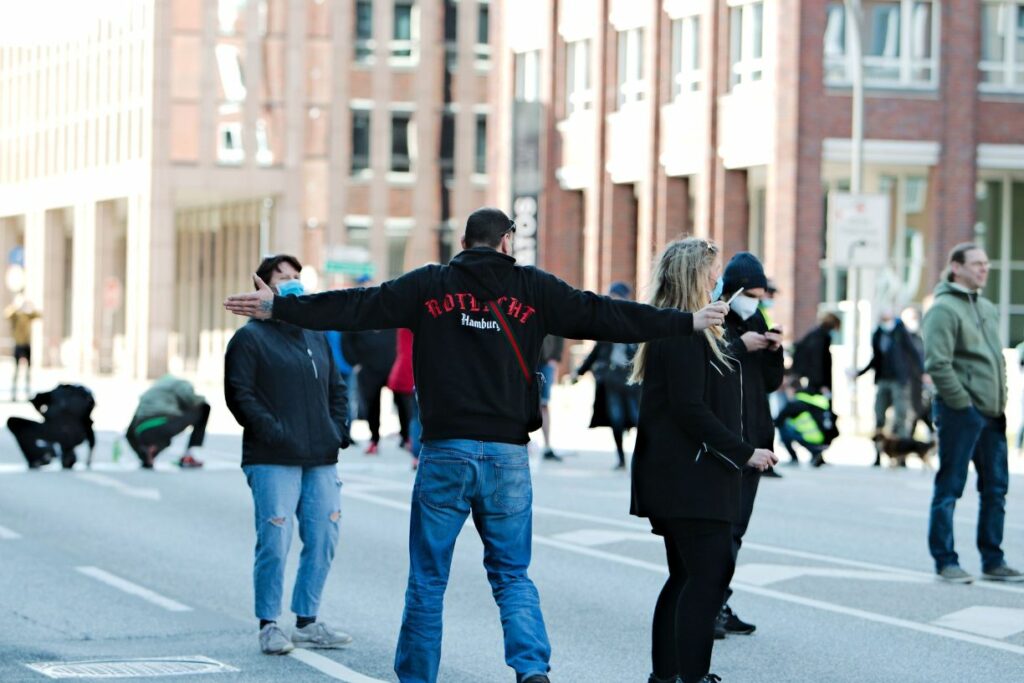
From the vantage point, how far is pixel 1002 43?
41594 mm

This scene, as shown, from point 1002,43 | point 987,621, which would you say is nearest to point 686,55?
point 1002,43

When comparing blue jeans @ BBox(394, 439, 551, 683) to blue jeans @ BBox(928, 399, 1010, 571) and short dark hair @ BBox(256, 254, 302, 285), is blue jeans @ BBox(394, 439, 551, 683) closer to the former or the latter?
short dark hair @ BBox(256, 254, 302, 285)

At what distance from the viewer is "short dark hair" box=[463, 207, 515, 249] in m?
7.60

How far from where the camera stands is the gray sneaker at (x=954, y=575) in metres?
12.4

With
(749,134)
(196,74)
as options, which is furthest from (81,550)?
(196,74)

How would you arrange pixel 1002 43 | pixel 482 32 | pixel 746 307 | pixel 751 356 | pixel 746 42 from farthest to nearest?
pixel 482 32 → pixel 746 42 → pixel 1002 43 → pixel 746 307 → pixel 751 356

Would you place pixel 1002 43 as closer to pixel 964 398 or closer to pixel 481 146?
pixel 481 146

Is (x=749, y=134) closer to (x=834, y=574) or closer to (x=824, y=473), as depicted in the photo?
(x=824, y=473)

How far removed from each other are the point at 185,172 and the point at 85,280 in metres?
7.16

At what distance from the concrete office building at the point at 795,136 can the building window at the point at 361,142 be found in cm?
1482

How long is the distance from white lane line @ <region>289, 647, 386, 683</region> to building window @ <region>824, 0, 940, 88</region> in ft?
107

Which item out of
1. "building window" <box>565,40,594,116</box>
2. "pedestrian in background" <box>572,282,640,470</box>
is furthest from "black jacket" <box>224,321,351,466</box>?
"building window" <box>565,40,594,116</box>

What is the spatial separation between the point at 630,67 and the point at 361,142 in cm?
1659

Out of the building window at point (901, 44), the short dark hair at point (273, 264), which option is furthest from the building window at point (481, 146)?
the short dark hair at point (273, 264)
